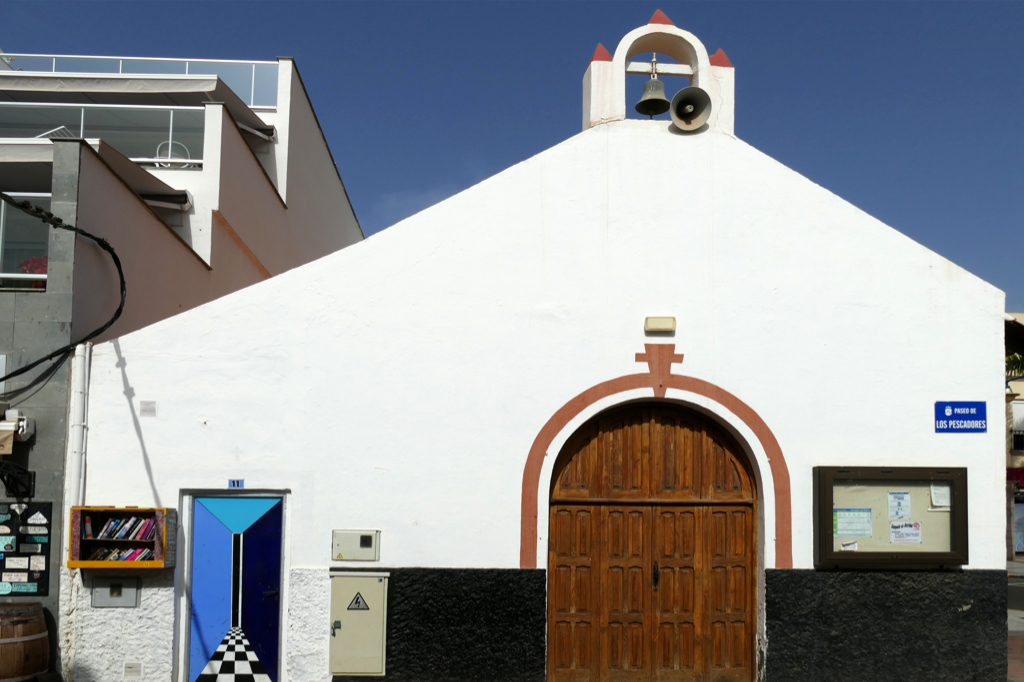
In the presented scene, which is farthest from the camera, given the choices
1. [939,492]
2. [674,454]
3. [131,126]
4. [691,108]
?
[131,126]

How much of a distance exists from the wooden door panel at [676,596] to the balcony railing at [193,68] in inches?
494

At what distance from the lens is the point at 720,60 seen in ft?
27.8

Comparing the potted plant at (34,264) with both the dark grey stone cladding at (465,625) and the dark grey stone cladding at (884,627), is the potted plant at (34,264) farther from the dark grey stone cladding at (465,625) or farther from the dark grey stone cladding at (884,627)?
the dark grey stone cladding at (884,627)

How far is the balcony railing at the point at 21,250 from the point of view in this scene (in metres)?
7.91

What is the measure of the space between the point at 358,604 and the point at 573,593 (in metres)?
2.01

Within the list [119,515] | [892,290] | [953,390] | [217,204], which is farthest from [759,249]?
[217,204]

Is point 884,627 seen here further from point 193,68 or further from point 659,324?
point 193,68

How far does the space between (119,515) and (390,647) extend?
104 inches

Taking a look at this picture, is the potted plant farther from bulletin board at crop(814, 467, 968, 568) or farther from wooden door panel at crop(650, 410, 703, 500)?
bulletin board at crop(814, 467, 968, 568)

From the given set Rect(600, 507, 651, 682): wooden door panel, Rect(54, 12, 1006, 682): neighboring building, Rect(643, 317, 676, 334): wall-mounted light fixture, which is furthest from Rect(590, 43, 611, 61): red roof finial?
Rect(600, 507, 651, 682): wooden door panel

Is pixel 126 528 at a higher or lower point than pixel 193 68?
lower

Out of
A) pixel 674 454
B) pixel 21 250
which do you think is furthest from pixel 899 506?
pixel 21 250

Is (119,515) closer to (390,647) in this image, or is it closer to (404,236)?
(390,647)

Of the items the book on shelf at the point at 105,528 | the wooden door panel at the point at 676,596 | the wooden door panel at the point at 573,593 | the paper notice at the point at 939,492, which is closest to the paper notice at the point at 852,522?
the paper notice at the point at 939,492
